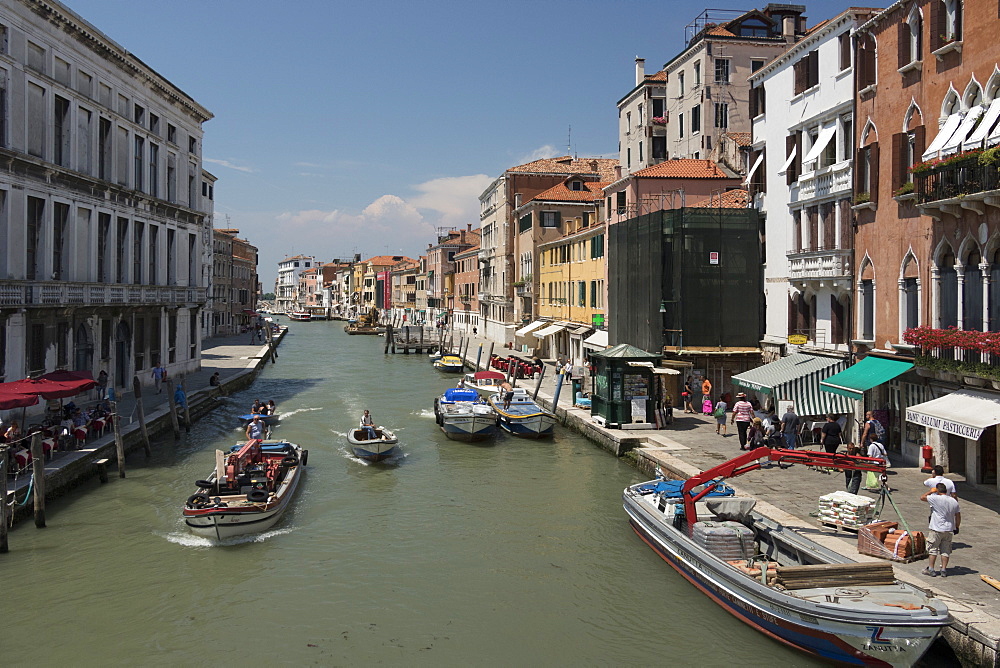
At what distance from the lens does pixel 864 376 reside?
18266 millimetres

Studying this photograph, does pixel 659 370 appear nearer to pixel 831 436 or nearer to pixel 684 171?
pixel 831 436

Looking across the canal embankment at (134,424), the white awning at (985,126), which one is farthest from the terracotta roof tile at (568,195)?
the white awning at (985,126)

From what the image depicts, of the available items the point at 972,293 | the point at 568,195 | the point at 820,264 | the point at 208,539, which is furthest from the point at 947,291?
the point at 568,195

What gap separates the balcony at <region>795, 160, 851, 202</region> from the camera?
20.9 metres

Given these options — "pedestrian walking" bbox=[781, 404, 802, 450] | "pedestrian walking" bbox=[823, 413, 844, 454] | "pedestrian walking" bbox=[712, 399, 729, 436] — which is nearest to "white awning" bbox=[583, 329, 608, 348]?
"pedestrian walking" bbox=[712, 399, 729, 436]

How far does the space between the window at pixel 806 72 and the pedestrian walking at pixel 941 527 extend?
48.8 ft

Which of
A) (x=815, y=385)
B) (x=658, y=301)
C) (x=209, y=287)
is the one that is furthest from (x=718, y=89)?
(x=209, y=287)

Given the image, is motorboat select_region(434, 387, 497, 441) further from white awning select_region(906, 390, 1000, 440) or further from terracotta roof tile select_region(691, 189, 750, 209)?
white awning select_region(906, 390, 1000, 440)

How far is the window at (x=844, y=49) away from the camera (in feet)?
68.4

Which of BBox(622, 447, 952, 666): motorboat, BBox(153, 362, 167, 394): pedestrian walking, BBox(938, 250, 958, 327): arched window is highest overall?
BBox(938, 250, 958, 327): arched window

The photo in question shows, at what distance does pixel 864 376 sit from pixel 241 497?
14.1 meters

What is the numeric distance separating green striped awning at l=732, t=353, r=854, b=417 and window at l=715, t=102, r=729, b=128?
76.2 ft

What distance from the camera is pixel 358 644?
11680 mm

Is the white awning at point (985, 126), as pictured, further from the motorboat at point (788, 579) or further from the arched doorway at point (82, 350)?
the arched doorway at point (82, 350)
